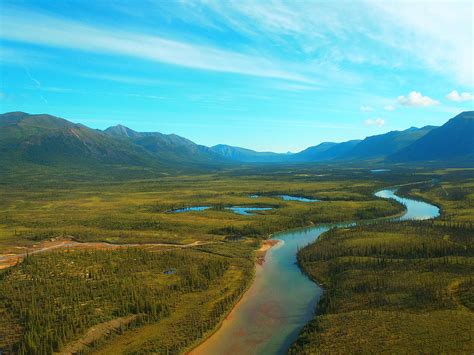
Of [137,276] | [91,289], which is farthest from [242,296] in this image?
[91,289]

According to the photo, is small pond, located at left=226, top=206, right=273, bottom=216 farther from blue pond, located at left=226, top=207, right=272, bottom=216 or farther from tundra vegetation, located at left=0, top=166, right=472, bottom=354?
tundra vegetation, located at left=0, top=166, right=472, bottom=354

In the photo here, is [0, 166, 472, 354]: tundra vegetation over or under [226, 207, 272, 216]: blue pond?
under

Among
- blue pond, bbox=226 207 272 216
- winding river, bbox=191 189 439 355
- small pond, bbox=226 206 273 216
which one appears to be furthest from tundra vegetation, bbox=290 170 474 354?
blue pond, bbox=226 207 272 216

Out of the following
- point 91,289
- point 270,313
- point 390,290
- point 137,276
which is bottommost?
point 270,313

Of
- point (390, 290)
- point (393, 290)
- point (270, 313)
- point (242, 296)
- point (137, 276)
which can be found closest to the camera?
point (270, 313)

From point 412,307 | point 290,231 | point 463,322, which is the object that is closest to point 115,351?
point 412,307

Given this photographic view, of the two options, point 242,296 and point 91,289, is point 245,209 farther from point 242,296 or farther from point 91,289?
point 91,289

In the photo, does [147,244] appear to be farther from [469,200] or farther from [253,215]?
[469,200]

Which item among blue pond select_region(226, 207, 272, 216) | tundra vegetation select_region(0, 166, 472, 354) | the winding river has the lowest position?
the winding river
